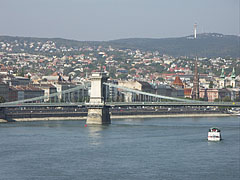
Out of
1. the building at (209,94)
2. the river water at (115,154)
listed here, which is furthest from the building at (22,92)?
the building at (209,94)

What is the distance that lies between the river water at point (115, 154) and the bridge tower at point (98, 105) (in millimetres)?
8863

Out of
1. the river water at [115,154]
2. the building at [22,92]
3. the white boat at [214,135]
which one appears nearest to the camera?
the river water at [115,154]

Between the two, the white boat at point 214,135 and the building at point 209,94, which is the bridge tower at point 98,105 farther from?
the building at point 209,94

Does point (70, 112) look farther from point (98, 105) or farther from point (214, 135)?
point (214, 135)

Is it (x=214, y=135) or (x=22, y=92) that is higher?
(x=22, y=92)

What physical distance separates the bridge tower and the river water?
8863 millimetres

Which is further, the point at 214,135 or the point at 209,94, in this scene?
the point at 209,94

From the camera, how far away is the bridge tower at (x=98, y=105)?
72250mm

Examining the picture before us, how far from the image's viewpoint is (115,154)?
46000 mm

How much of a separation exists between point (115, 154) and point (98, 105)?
27.2m

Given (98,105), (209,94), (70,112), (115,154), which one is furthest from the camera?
(209,94)

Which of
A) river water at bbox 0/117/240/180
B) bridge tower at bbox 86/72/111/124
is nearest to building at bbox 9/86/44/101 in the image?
bridge tower at bbox 86/72/111/124

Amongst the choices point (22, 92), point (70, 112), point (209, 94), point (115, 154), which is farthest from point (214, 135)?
point (209, 94)

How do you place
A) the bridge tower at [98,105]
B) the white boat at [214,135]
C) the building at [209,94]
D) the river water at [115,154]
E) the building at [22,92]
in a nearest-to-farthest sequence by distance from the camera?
the river water at [115,154] < the white boat at [214,135] < the bridge tower at [98,105] < the building at [22,92] < the building at [209,94]
